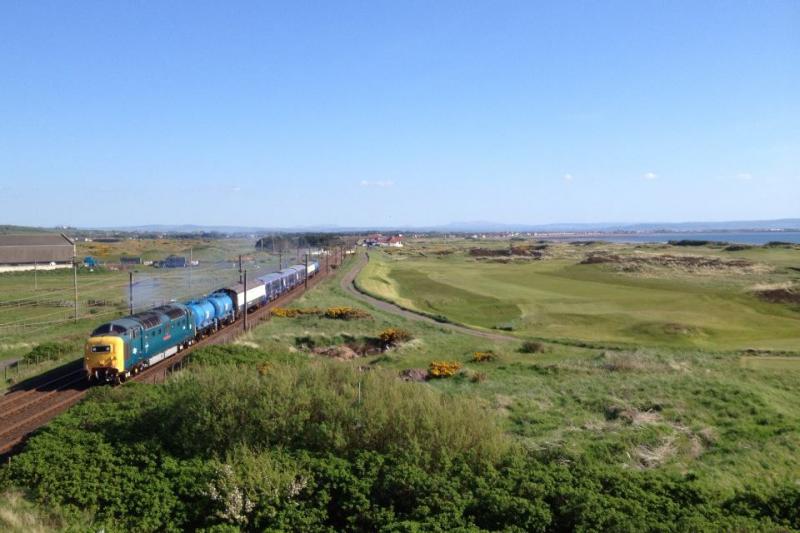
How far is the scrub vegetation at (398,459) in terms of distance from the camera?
1220 cm

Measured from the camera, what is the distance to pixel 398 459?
13961 millimetres

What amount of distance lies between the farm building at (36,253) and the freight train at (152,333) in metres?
73.8

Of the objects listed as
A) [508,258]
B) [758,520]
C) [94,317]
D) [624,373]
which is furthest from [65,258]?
[758,520]

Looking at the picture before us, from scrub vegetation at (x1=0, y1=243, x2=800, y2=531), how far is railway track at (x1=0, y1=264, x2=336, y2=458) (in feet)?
10.7

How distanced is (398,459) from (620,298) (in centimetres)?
5953

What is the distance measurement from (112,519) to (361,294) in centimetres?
5890

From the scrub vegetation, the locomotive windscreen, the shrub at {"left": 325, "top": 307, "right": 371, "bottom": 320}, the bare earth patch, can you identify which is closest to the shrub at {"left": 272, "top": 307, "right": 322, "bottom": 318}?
the shrub at {"left": 325, "top": 307, "right": 371, "bottom": 320}

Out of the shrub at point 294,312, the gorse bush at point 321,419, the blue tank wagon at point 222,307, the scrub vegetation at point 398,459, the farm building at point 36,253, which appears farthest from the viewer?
the farm building at point 36,253

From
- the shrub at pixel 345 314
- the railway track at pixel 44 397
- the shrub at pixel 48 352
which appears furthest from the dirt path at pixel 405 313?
the shrub at pixel 48 352

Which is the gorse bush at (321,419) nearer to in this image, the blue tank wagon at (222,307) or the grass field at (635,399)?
the grass field at (635,399)

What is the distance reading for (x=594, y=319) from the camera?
178ft

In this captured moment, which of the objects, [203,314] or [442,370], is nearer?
[442,370]

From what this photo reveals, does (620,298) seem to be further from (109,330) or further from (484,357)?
(109,330)


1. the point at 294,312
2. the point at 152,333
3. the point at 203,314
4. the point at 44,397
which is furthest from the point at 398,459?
the point at 294,312
